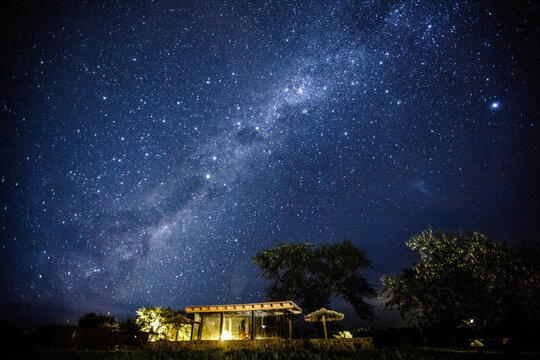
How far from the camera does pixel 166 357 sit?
8.66 meters

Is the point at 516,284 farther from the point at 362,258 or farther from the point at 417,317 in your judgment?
the point at 362,258

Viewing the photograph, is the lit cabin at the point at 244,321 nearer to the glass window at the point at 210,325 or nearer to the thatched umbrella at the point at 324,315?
the glass window at the point at 210,325

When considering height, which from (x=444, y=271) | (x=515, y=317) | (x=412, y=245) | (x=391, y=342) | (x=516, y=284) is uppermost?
(x=412, y=245)

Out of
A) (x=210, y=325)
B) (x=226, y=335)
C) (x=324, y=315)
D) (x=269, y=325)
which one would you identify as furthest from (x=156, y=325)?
(x=324, y=315)

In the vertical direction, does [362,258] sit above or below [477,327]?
above

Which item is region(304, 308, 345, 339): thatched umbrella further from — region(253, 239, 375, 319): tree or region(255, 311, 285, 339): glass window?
region(253, 239, 375, 319): tree

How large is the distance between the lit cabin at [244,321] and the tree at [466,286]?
1009 cm

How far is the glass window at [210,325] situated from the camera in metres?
20.3

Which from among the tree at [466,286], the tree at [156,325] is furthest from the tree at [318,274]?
the tree at [156,325]

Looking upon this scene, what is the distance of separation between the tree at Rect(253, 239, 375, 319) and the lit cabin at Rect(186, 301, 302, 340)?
9346 millimetres

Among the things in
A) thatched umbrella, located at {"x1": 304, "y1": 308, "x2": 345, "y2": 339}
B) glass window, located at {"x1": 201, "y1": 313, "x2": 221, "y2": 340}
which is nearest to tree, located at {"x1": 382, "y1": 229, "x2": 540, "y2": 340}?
thatched umbrella, located at {"x1": 304, "y1": 308, "x2": 345, "y2": 339}

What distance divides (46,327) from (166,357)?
106ft

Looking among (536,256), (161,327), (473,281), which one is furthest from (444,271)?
(161,327)

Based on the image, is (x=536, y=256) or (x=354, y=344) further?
(x=536, y=256)
